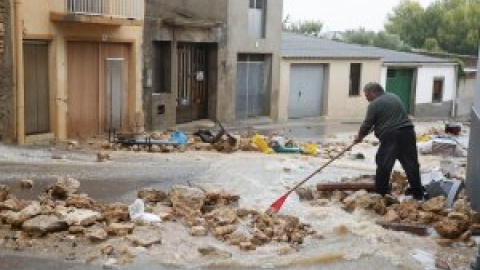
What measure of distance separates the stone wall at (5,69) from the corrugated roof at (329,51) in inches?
530

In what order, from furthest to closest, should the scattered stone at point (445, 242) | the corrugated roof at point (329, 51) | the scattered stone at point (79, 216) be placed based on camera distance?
1. the corrugated roof at point (329, 51)
2. the scattered stone at point (445, 242)
3. the scattered stone at point (79, 216)

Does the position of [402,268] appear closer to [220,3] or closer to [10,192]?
[10,192]

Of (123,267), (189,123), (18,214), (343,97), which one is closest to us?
(123,267)

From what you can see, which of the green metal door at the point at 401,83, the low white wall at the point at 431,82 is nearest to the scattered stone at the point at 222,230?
the green metal door at the point at 401,83

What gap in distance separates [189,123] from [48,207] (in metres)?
14.0

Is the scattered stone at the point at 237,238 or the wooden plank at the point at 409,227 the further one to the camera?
the wooden plank at the point at 409,227

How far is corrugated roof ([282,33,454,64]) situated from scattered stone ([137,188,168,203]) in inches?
663

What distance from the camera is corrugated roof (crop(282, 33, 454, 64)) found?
2718 cm

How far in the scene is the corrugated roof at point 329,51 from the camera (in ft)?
89.2

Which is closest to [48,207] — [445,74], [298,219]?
[298,219]

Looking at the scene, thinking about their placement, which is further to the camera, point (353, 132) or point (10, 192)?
point (353, 132)

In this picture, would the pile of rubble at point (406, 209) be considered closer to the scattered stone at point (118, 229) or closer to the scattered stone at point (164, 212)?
the scattered stone at point (164, 212)

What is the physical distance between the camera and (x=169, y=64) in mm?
20688

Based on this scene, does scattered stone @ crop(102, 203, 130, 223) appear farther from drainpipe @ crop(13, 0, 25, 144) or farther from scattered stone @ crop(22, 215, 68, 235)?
drainpipe @ crop(13, 0, 25, 144)
